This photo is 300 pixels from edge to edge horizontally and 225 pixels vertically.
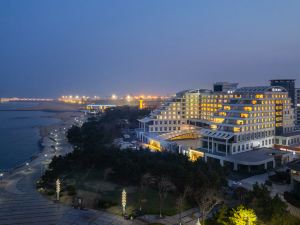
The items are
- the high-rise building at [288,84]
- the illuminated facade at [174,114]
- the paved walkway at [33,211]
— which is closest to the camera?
the paved walkway at [33,211]

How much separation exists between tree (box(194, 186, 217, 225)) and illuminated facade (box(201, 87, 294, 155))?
17.8m

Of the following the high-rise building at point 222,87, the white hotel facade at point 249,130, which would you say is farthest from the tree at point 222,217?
the high-rise building at point 222,87

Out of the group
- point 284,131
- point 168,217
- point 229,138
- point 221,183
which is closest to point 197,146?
point 229,138

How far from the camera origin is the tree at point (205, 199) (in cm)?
2240

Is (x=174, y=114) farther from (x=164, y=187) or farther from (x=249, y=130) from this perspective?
(x=164, y=187)

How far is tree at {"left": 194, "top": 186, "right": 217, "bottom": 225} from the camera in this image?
22397 millimetres

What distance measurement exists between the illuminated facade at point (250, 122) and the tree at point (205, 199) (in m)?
17.8

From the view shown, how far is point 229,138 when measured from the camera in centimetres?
4209

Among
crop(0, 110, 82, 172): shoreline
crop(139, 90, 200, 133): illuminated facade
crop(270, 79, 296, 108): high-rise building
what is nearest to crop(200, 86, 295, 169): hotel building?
crop(270, 79, 296, 108): high-rise building

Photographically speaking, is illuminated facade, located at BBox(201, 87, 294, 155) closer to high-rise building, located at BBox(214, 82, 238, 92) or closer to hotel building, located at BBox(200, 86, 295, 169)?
hotel building, located at BBox(200, 86, 295, 169)

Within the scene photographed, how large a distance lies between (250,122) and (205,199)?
24.8m

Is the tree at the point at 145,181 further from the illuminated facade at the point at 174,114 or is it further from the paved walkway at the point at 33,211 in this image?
the illuminated facade at the point at 174,114

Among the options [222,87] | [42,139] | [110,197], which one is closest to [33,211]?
[110,197]

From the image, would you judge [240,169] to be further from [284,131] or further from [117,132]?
[117,132]
